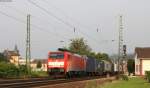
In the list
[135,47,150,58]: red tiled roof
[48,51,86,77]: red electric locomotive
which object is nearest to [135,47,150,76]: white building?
[135,47,150,58]: red tiled roof

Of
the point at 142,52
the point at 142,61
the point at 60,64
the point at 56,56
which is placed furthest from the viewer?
the point at 142,52

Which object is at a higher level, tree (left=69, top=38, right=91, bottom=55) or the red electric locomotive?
tree (left=69, top=38, right=91, bottom=55)

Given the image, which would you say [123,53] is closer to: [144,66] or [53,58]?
[144,66]

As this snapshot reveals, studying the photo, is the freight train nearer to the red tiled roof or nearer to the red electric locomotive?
the red electric locomotive

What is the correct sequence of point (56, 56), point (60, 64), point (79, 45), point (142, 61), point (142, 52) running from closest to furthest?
point (60, 64) → point (56, 56) → point (142, 61) → point (142, 52) → point (79, 45)

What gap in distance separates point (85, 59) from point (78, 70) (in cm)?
638

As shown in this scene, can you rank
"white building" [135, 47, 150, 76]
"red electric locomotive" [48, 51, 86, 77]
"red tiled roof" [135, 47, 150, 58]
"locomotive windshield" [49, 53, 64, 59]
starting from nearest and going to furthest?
1. "red electric locomotive" [48, 51, 86, 77]
2. "locomotive windshield" [49, 53, 64, 59]
3. "white building" [135, 47, 150, 76]
4. "red tiled roof" [135, 47, 150, 58]

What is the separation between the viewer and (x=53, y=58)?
1875 inches

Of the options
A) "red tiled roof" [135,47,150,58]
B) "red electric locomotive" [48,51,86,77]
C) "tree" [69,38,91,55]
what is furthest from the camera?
"tree" [69,38,91,55]

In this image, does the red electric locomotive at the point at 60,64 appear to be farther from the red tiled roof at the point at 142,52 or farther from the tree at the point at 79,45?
the tree at the point at 79,45

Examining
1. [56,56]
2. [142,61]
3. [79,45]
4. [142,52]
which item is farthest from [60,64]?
[79,45]

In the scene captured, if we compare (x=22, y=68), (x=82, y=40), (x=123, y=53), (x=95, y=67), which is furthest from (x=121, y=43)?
(x=82, y=40)

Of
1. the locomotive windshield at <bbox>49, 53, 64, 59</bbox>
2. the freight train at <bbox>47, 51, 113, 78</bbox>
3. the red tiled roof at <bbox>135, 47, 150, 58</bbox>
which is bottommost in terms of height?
the freight train at <bbox>47, 51, 113, 78</bbox>

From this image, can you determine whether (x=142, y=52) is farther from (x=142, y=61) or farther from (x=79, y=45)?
(x=79, y=45)
